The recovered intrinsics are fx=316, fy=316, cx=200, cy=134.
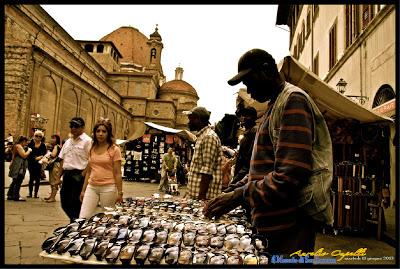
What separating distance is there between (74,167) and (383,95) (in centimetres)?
937

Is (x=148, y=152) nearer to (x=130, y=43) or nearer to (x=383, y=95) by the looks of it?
(x=383, y=95)

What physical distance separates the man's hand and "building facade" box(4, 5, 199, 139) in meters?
4.39

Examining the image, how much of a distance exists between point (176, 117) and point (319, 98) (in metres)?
60.5

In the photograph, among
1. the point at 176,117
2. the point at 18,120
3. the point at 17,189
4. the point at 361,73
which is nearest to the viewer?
the point at 17,189

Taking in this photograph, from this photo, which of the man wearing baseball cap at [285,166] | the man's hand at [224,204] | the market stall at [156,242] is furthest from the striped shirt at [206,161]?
the man wearing baseball cap at [285,166]

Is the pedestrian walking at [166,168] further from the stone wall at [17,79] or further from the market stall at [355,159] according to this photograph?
the stone wall at [17,79]

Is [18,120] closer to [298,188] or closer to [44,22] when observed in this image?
[44,22]

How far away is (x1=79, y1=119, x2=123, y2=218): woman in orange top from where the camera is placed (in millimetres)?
4176

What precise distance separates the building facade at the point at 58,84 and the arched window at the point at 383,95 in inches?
385

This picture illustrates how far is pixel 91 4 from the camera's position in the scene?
81.7 inches

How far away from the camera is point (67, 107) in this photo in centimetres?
2645

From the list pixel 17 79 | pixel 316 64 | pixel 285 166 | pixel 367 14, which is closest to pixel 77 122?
pixel 285 166

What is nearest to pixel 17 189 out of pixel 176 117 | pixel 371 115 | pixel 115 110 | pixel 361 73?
pixel 371 115

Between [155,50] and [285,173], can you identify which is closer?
[285,173]
